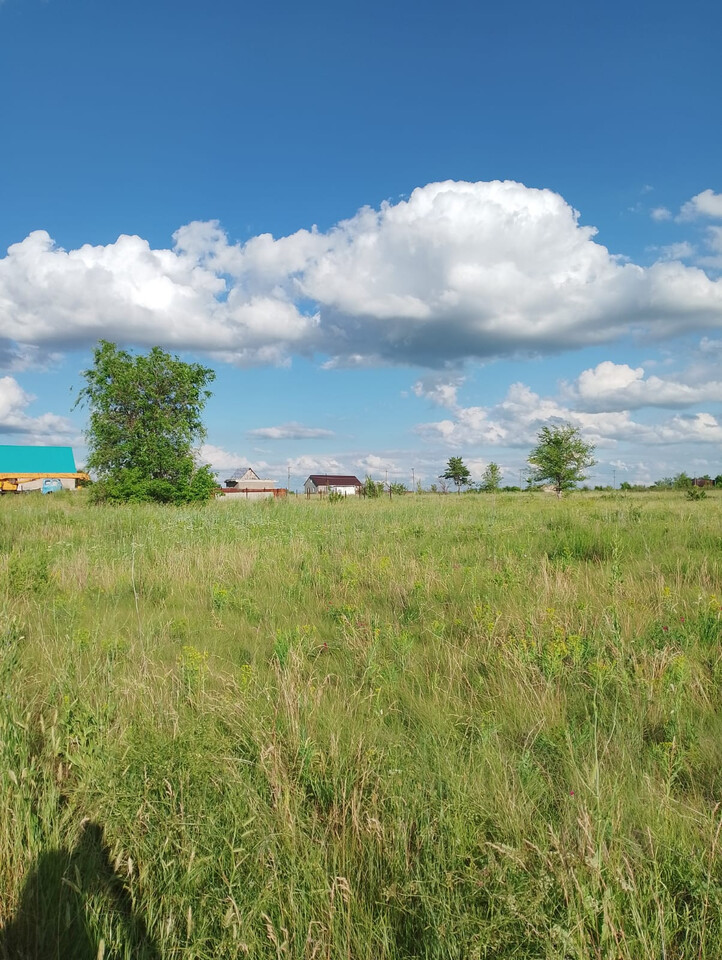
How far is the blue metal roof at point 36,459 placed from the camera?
49.3 meters

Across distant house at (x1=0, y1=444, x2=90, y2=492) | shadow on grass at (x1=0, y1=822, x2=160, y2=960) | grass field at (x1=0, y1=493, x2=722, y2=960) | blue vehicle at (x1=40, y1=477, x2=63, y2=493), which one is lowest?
shadow on grass at (x1=0, y1=822, x2=160, y2=960)

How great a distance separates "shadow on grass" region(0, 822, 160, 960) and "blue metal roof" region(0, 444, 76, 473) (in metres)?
55.0

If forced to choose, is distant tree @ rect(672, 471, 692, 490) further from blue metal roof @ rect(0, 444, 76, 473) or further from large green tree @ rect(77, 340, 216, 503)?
blue metal roof @ rect(0, 444, 76, 473)

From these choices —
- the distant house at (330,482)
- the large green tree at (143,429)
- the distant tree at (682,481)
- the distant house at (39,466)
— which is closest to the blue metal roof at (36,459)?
the distant house at (39,466)

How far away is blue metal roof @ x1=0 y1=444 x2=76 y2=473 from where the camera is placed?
4931cm

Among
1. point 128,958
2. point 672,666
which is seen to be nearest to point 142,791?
point 128,958

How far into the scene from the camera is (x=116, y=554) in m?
8.68

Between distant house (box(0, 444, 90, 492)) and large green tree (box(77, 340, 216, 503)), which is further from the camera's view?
distant house (box(0, 444, 90, 492))

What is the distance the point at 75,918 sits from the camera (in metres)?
2.03

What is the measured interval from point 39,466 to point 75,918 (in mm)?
55912

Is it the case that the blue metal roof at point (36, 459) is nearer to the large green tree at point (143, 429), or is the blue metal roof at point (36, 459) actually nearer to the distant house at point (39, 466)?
the distant house at point (39, 466)

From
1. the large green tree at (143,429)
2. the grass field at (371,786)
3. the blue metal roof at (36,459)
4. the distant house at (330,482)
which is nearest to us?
the grass field at (371,786)

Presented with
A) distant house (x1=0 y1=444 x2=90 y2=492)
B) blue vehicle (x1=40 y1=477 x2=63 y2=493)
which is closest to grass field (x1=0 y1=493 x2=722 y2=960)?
blue vehicle (x1=40 y1=477 x2=63 y2=493)

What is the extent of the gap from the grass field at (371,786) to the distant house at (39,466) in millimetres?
45213
